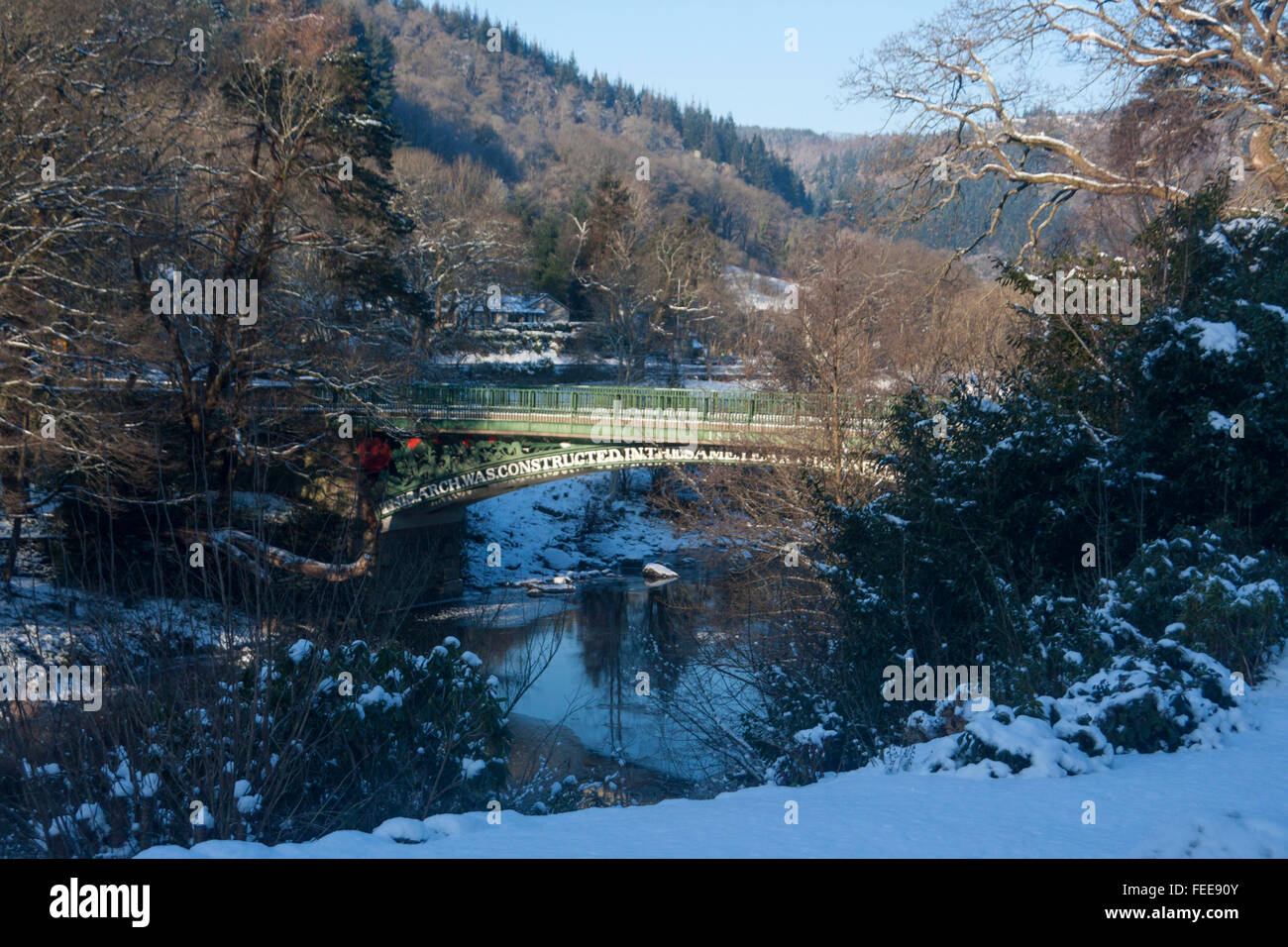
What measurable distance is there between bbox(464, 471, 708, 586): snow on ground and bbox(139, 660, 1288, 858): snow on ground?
2416cm

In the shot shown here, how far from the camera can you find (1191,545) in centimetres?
740

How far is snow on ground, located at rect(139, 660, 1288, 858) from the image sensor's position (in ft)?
13.2

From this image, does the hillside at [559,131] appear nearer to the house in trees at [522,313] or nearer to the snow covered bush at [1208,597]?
the house in trees at [522,313]

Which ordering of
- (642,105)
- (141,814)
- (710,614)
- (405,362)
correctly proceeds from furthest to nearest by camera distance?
1. (642,105)
2. (405,362)
3. (710,614)
4. (141,814)

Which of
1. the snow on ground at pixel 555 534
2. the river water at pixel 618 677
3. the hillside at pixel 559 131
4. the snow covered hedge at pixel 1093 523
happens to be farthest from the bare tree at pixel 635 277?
the snow covered hedge at pixel 1093 523

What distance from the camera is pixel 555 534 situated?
Answer: 3444 cm

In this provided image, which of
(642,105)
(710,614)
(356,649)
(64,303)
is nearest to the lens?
(356,649)

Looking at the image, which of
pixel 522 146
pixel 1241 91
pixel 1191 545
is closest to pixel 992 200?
pixel 1241 91

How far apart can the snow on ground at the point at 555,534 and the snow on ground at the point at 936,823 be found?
79.2 feet

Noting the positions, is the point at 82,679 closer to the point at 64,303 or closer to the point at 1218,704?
the point at 1218,704

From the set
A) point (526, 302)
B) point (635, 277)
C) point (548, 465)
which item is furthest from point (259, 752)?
point (526, 302)

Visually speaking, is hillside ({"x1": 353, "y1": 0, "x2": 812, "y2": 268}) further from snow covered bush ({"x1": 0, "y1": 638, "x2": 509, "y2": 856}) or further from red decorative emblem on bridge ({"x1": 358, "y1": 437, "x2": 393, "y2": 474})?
snow covered bush ({"x1": 0, "y1": 638, "x2": 509, "y2": 856})

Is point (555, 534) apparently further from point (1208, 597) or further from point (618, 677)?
point (1208, 597)

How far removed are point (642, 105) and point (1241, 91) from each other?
141 metres
